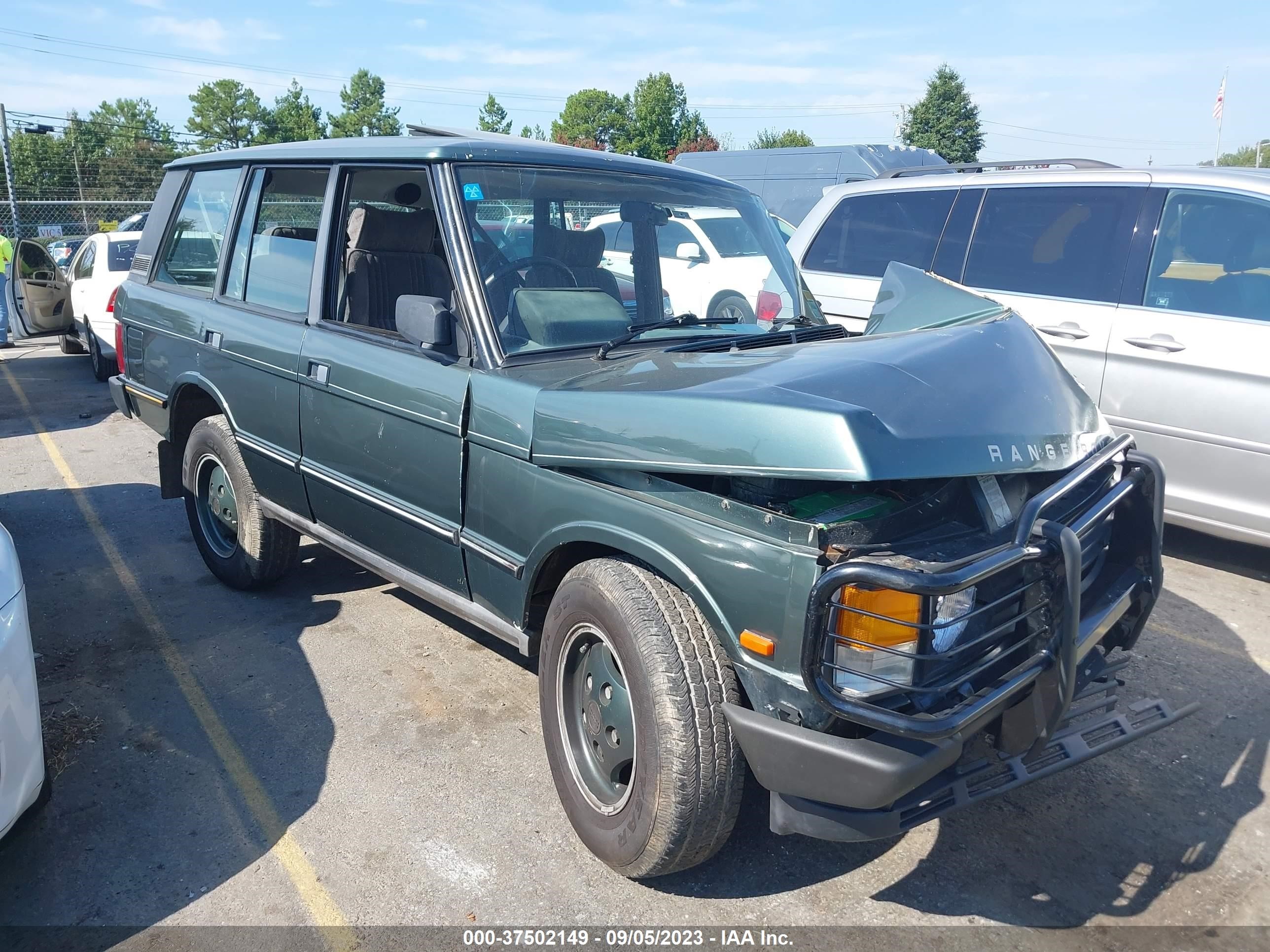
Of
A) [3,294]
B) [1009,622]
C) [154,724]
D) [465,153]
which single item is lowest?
[154,724]

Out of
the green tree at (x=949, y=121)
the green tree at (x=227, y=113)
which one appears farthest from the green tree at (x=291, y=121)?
the green tree at (x=949, y=121)


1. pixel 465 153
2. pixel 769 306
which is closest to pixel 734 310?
pixel 769 306

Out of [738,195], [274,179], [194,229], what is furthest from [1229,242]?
[194,229]

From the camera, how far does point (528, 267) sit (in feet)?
11.3

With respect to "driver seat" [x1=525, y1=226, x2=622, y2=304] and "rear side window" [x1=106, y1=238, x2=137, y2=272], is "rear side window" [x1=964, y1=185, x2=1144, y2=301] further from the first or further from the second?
"rear side window" [x1=106, y1=238, x2=137, y2=272]

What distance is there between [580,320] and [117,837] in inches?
91.2

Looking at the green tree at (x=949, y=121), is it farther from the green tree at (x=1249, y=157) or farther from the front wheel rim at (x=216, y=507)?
the front wheel rim at (x=216, y=507)

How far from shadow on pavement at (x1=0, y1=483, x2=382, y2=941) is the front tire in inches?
38.1

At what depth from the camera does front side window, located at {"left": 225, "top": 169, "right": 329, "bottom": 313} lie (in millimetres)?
4082

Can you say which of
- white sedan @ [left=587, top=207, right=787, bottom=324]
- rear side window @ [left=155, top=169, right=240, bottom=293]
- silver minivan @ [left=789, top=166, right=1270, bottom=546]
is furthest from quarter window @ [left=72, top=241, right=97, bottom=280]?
silver minivan @ [left=789, top=166, right=1270, bottom=546]

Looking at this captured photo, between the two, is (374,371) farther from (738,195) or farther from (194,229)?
(194,229)

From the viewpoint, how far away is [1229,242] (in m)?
5.11

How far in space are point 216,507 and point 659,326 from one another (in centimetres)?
288

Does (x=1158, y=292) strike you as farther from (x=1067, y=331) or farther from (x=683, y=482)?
(x=683, y=482)
